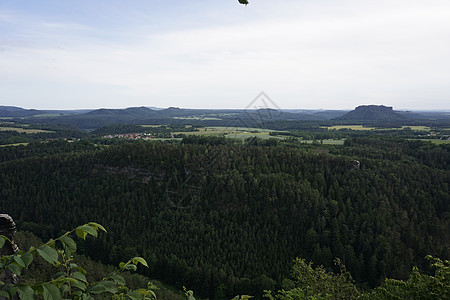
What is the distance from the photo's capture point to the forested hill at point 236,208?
66.4 metres

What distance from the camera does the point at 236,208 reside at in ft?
284

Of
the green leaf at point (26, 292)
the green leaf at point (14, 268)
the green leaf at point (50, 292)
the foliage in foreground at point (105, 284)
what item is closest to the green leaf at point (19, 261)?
the foliage in foreground at point (105, 284)

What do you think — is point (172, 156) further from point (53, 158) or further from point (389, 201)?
point (389, 201)

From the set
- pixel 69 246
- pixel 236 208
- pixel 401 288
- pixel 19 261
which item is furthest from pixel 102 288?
pixel 236 208

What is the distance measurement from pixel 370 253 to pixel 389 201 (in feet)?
77.9

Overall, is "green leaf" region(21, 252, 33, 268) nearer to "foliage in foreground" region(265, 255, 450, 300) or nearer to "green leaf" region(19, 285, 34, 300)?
"green leaf" region(19, 285, 34, 300)

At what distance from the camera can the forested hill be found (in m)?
66.4

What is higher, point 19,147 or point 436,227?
point 19,147

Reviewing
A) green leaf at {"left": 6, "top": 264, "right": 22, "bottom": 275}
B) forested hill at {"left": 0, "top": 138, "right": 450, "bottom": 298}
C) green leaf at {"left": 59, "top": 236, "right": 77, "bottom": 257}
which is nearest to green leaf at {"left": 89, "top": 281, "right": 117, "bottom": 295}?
green leaf at {"left": 59, "top": 236, "right": 77, "bottom": 257}

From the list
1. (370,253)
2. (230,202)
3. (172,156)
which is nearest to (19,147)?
(172,156)

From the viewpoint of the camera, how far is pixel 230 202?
292 ft

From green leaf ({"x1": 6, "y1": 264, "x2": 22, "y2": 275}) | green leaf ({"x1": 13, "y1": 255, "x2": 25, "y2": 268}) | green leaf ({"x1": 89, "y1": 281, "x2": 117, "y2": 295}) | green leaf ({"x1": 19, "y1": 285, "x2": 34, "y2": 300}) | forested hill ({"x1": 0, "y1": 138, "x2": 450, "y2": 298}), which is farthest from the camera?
forested hill ({"x1": 0, "y1": 138, "x2": 450, "y2": 298})

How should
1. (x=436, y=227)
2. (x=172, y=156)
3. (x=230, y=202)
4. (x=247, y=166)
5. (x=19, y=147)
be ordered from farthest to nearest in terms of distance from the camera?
1. (x=19, y=147)
2. (x=172, y=156)
3. (x=247, y=166)
4. (x=230, y=202)
5. (x=436, y=227)

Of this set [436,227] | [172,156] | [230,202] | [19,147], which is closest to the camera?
[436,227]
